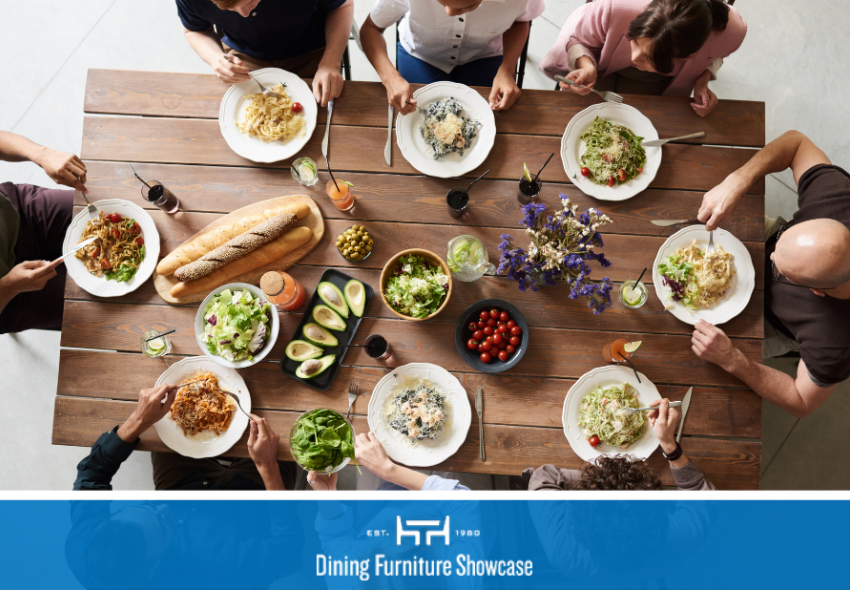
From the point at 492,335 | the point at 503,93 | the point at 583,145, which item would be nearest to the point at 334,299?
the point at 492,335

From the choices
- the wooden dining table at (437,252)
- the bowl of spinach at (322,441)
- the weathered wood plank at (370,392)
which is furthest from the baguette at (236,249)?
the bowl of spinach at (322,441)

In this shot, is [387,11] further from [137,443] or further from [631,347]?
[137,443]

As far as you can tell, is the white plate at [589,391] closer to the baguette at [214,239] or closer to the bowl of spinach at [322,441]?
the bowl of spinach at [322,441]

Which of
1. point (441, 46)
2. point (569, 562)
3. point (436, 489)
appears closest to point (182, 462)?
point (436, 489)

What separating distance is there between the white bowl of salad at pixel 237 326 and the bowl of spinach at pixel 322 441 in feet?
1.15

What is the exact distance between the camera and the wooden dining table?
205 cm

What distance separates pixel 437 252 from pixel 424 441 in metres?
0.81

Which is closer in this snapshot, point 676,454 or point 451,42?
point 676,454

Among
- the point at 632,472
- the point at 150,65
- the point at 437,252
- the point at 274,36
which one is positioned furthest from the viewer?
the point at 150,65

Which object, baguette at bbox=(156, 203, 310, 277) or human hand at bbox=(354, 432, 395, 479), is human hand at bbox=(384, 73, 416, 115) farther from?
human hand at bbox=(354, 432, 395, 479)

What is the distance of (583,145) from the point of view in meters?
2.18

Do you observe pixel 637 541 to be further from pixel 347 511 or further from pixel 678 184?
pixel 678 184

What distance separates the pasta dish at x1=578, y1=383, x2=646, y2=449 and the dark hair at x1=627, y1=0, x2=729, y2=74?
1403mm

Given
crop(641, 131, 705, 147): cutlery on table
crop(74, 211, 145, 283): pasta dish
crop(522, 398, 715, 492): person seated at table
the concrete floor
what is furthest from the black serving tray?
the concrete floor
